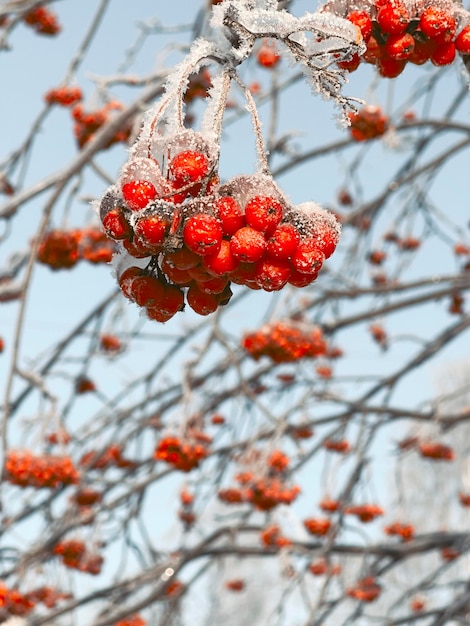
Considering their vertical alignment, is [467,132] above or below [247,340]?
above

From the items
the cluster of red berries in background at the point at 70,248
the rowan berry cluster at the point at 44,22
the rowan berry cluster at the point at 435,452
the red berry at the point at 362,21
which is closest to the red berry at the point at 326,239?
the red berry at the point at 362,21

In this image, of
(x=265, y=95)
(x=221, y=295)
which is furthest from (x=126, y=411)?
(x=221, y=295)

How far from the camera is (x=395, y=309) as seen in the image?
14.2ft

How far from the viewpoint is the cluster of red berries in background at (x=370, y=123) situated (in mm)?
3771

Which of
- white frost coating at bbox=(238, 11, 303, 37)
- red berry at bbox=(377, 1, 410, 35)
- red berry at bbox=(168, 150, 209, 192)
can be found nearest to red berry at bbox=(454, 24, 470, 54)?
red berry at bbox=(377, 1, 410, 35)

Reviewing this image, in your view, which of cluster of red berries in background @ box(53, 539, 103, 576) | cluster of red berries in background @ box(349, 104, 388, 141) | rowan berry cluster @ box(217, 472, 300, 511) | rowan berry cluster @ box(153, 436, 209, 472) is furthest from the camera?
cluster of red berries in background @ box(53, 539, 103, 576)

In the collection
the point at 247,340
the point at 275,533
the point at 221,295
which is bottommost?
the point at 221,295

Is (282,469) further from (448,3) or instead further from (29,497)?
(448,3)

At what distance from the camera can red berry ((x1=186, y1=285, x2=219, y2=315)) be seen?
1.23m

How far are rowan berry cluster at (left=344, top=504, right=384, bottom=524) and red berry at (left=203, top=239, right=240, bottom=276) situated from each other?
3938 mm

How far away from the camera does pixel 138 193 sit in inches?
43.6

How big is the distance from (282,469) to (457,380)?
88.4 ft

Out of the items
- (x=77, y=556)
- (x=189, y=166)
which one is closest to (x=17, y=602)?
(x=77, y=556)

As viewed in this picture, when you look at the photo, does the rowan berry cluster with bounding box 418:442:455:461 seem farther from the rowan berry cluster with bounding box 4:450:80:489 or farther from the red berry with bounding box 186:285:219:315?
the red berry with bounding box 186:285:219:315
